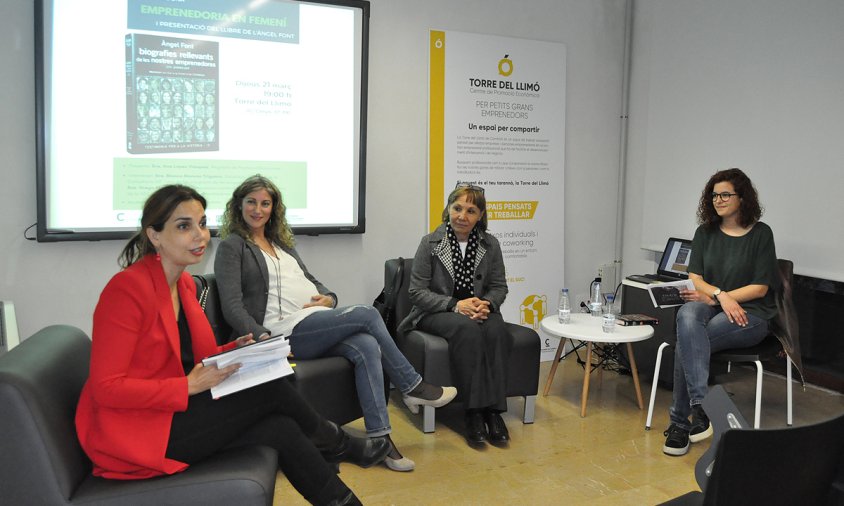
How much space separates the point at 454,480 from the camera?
9.55ft

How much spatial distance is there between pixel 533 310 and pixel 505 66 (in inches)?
66.9

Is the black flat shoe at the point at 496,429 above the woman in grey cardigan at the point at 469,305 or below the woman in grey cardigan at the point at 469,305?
below

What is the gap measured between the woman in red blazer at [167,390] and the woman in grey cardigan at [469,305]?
3.88 ft

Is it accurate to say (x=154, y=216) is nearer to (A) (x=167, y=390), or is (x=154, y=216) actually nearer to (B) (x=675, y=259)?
(A) (x=167, y=390)

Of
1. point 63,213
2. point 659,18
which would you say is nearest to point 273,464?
point 63,213

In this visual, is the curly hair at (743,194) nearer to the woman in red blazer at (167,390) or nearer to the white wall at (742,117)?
the white wall at (742,117)

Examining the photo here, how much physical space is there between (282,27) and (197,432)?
262 cm

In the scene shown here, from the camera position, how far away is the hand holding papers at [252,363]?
6.56 ft

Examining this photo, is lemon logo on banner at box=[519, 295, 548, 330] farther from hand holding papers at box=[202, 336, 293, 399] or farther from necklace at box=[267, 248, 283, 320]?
hand holding papers at box=[202, 336, 293, 399]

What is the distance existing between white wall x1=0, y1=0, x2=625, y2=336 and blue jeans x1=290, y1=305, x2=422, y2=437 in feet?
3.59

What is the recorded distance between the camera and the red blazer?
1.85 m

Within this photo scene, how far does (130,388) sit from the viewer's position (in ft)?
6.07

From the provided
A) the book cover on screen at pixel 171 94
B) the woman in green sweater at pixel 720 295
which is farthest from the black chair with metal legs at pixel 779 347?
the book cover on screen at pixel 171 94

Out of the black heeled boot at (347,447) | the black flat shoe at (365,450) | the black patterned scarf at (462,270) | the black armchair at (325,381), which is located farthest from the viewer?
the black patterned scarf at (462,270)
